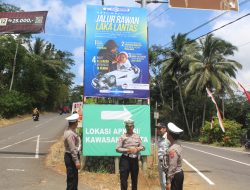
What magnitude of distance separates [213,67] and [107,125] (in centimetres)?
4292

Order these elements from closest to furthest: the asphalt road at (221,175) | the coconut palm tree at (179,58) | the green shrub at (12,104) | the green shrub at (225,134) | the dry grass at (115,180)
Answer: the dry grass at (115,180), the asphalt road at (221,175), the green shrub at (225,134), the green shrub at (12,104), the coconut palm tree at (179,58)

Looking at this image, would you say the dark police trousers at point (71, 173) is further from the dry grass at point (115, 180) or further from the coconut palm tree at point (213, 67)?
the coconut palm tree at point (213, 67)

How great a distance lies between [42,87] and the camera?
236 feet

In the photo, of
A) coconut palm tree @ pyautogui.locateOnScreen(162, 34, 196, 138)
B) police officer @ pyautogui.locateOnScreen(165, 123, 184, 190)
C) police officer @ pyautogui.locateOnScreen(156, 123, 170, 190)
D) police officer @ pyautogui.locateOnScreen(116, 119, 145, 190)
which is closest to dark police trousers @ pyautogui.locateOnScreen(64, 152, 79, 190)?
police officer @ pyautogui.locateOnScreen(116, 119, 145, 190)

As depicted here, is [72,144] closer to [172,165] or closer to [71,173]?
[71,173]

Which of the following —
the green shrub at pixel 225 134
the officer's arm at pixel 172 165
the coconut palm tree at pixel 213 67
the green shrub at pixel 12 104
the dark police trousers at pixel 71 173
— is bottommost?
the green shrub at pixel 225 134

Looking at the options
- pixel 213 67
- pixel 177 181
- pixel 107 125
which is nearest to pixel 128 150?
pixel 177 181

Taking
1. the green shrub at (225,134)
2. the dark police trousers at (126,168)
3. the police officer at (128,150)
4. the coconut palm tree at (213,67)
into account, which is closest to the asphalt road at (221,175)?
the dark police trousers at (126,168)

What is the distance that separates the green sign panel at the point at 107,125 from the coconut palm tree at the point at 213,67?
132 feet

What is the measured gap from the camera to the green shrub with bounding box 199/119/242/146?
144 feet

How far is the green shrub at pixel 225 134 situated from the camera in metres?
44.0

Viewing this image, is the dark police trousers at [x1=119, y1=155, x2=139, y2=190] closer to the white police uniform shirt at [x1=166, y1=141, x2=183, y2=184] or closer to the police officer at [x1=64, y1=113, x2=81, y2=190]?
the police officer at [x1=64, y1=113, x2=81, y2=190]

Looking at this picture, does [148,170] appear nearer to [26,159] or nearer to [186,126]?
[26,159]

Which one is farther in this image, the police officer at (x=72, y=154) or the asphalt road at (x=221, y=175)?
the asphalt road at (x=221, y=175)
